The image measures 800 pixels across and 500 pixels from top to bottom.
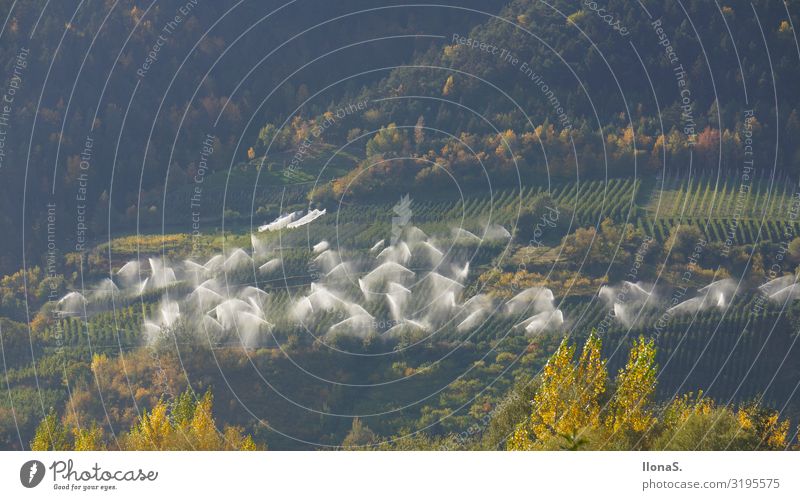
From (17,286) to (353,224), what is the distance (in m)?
13.3

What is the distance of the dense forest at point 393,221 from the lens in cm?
4309

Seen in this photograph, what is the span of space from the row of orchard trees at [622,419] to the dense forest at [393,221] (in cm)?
13

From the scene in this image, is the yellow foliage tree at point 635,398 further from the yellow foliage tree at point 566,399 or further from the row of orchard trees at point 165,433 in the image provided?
the row of orchard trees at point 165,433

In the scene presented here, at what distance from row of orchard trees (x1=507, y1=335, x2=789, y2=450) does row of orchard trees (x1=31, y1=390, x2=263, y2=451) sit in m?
9.77

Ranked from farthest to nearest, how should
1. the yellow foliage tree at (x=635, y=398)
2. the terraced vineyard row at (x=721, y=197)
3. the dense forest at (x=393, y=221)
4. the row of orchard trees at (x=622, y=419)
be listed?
1. the terraced vineyard row at (x=721, y=197)
2. the dense forest at (x=393, y=221)
3. the yellow foliage tree at (x=635, y=398)
4. the row of orchard trees at (x=622, y=419)

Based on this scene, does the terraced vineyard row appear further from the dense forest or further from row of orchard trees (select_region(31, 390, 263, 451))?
row of orchard trees (select_region(31, 390, 263, 451))

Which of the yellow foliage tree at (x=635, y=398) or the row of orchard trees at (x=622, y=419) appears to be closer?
the row of orchard trees at (x=622, y=419)

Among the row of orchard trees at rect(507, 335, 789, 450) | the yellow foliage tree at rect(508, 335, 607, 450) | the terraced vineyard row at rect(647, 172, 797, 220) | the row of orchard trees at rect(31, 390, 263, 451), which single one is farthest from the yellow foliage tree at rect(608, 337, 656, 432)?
the terraced vineyard row at rect(647, 172, 797, 220)

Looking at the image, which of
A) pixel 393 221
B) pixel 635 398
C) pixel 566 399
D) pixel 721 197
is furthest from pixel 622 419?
pixel 721 197

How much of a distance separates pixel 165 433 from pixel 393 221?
44.9 ft

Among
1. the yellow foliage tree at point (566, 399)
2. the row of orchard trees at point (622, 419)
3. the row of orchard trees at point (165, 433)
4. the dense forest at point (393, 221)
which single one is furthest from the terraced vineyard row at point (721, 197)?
the row of orchard trees at point (165, 433)

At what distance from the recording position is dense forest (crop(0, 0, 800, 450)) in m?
43.1
